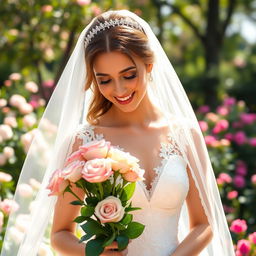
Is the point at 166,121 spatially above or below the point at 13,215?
above

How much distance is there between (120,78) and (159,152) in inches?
19.4

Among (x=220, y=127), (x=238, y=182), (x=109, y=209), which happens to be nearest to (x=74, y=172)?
(x=109, y=209)

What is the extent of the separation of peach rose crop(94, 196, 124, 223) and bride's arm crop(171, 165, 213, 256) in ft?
1.92

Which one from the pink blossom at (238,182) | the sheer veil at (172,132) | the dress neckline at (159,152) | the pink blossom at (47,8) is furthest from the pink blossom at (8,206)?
the pink blossom at (47,8)

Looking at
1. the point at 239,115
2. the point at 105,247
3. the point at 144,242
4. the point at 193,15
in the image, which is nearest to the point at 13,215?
the point at 144,242

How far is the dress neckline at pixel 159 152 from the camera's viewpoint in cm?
327

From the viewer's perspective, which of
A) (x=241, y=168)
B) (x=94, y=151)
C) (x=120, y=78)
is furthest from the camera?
(x=241, y=168)

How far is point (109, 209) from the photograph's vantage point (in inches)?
107

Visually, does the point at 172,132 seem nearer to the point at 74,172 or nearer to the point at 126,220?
the point at 126,220

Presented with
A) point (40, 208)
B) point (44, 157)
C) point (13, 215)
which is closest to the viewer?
point (40, 208)

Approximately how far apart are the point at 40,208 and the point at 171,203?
0.73 metres

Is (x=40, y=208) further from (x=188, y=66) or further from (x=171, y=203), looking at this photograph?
(x=188, y=66)

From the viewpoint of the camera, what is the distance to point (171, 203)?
10.7ft

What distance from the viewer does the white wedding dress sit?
326 cm
